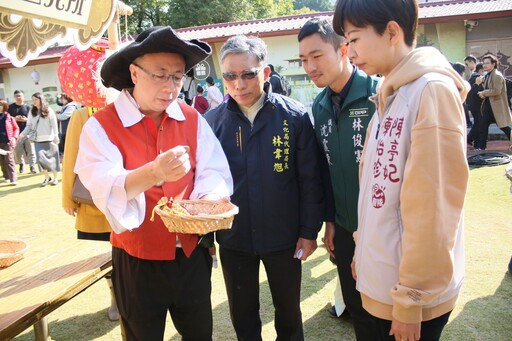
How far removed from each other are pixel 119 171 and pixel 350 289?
1.42 meters

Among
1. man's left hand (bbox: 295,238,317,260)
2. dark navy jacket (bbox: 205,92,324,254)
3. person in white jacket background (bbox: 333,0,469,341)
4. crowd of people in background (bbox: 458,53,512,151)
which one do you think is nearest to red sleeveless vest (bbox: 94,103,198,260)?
dark navy jacket (bbox: 205,92,324,254)

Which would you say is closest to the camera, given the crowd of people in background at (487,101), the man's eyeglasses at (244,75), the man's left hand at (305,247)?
the man's eyeglasses at (244,75)

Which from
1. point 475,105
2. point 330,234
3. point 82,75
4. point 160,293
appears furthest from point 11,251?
point 475,105

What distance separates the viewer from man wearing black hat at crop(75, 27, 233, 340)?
5.32 feet

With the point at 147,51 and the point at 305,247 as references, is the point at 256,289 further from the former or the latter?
the point at 147,51

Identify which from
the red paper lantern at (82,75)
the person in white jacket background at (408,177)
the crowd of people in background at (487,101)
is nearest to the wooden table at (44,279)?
the red paper lantern at (82,75)

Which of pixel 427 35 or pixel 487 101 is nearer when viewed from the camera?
pixel 487 101

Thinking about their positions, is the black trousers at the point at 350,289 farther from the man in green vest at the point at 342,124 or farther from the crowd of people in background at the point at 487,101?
the crowd of people in background at the point at 487,101

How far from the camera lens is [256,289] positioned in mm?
2385

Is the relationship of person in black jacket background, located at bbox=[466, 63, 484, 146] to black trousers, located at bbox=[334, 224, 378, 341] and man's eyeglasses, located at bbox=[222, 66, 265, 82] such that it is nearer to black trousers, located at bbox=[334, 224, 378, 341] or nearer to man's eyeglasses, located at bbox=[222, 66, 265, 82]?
black trousers, located at bbox=[334, 224, 378, 341]

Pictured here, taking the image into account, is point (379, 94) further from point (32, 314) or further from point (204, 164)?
point (32, 314)

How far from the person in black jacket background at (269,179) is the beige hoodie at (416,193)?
0.79 m

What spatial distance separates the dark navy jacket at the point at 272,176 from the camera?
219 centimetres

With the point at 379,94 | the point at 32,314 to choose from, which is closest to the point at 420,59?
the point at 379,94
